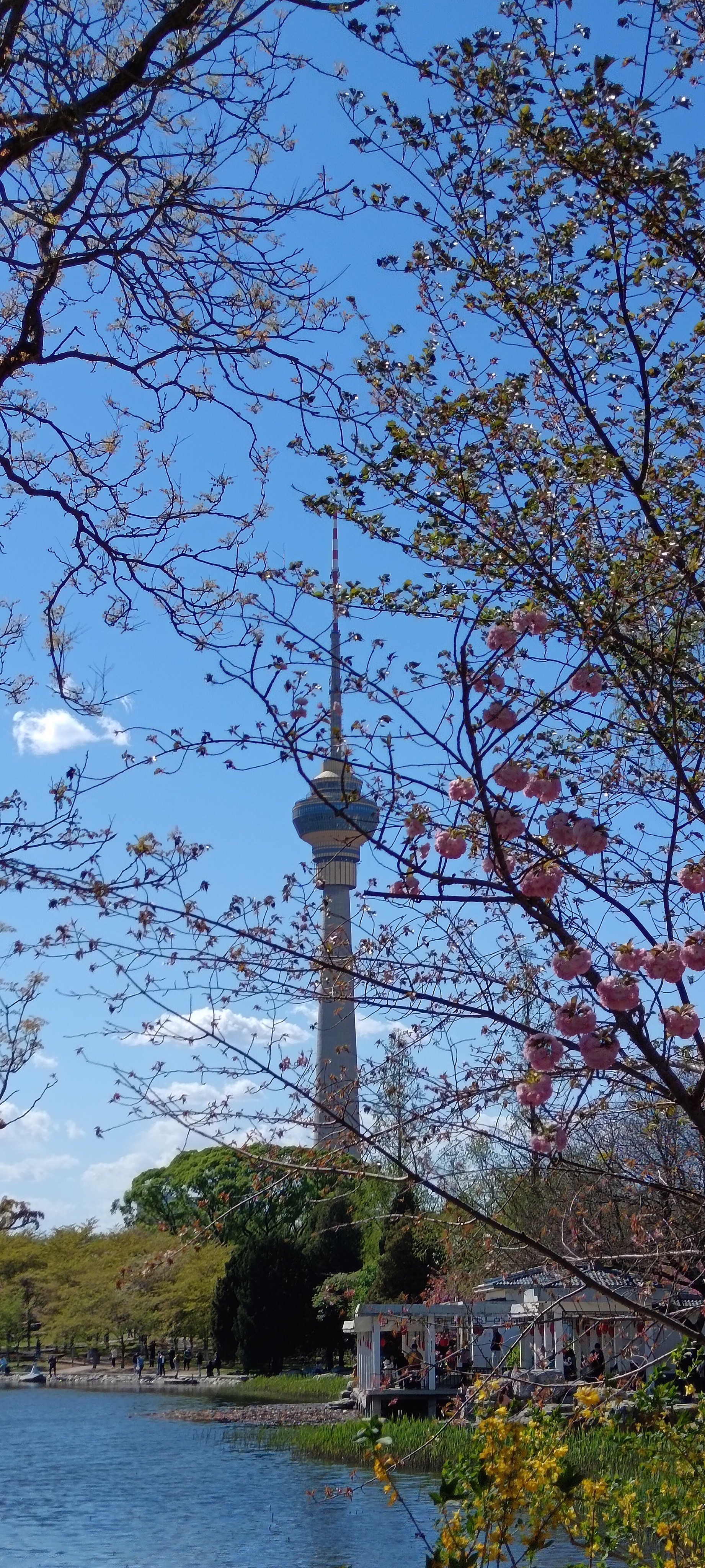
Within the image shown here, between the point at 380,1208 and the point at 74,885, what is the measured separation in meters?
22.1

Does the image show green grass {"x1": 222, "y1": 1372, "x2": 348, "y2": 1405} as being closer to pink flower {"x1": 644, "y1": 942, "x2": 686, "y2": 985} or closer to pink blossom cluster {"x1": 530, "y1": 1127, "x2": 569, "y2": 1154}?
pink blossom cluster {"x1": 530, "y1": 1127, "x2": 569, "y2": 1154}

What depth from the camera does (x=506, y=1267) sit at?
26.6 feet

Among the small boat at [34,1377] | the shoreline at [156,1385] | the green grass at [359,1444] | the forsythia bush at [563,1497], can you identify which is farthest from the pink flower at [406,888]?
the small boat at [34,1377]


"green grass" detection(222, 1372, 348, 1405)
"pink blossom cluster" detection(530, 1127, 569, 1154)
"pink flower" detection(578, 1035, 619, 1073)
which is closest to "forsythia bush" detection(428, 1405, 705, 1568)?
"pink blossom cluster" detection(530, 1127, 569, 1154)

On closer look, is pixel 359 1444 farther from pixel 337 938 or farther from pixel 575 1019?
pixel 575 1019

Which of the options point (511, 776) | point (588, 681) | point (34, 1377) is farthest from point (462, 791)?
point (34, 1377)

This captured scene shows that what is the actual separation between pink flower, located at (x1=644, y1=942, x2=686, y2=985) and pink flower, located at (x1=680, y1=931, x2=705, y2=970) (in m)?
0.01

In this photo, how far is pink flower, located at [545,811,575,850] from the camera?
401cm

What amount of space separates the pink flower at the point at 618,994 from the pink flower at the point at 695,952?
182 millimetres

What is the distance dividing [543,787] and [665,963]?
601 millimetres

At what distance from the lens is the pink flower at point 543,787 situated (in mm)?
4031

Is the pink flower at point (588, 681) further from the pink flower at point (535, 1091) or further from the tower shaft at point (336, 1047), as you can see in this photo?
the pink flower at point (535, 1091)

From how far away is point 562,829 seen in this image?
4.02 meters

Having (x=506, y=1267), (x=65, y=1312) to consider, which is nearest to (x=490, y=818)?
(x=506, y=1267)
